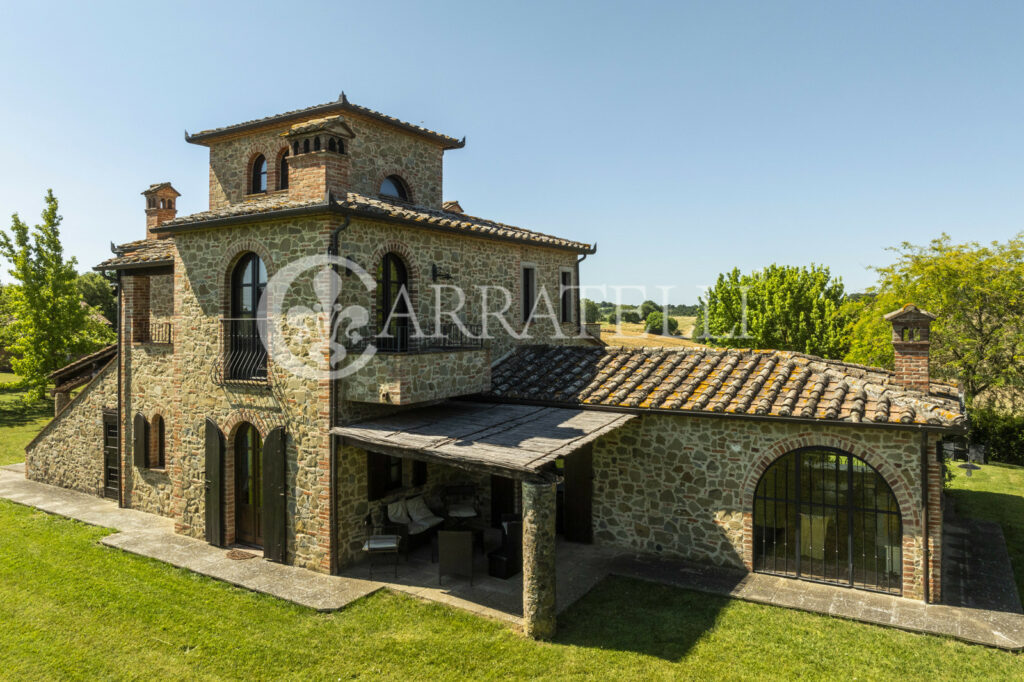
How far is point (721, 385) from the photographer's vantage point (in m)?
12.4

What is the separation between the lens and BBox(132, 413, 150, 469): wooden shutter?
15819mm

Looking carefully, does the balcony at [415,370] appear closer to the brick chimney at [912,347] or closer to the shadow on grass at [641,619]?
the shadow on grass at [641,619]

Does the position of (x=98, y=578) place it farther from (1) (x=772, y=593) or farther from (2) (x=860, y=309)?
(2) (x=860, y=309)

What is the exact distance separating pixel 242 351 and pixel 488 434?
18.4 ft

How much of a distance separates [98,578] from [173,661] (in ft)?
13.1

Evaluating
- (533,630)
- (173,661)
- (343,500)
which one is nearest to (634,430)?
(533,630)

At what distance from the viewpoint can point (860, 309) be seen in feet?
108

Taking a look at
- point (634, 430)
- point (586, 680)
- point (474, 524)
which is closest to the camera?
point (586, 680)

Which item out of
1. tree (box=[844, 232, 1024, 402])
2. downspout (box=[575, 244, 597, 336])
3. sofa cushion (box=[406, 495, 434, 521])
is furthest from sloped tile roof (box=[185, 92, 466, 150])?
tree (box=[844, 232, 1024, 402])

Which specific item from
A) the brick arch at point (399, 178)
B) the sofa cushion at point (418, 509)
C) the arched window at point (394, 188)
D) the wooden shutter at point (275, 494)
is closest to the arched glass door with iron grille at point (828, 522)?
the sofa cushion at point (418, 509)

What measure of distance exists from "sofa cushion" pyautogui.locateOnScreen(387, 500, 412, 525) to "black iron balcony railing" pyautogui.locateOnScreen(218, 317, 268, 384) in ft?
11.9

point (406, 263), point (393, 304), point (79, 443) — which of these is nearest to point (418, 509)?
point (393, 304)

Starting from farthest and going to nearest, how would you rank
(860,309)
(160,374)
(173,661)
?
(860,309) < (160,374) < (173,661)

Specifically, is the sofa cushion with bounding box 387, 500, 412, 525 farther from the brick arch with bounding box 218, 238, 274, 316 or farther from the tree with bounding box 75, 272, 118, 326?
the tree with bounding box 75, 272, 118, 326
